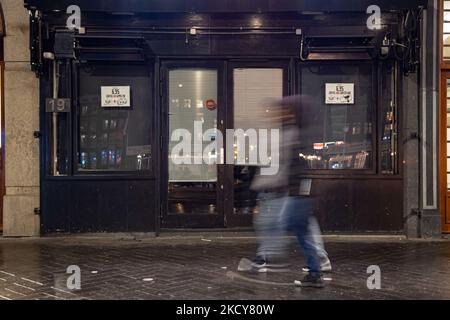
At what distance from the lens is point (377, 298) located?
5441 mm

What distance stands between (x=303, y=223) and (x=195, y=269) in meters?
1.61

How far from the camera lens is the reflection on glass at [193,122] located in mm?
9109

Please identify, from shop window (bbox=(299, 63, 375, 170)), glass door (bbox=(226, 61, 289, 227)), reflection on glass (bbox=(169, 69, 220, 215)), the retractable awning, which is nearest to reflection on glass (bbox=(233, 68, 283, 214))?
glass door (bbox=(226, 61, 289, 227))

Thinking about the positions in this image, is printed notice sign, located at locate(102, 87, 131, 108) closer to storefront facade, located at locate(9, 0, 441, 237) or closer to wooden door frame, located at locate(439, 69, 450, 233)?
storefront facade, located at locate(9, 0, 441, 237)

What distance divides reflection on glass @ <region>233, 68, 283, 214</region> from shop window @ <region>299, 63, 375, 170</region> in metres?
0.52

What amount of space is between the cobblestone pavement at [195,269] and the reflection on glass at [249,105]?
2.19ft

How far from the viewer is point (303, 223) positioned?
5.86 m

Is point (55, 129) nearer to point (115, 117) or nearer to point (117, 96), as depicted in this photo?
point (115, 117)

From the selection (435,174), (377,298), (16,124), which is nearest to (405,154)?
(435,174)

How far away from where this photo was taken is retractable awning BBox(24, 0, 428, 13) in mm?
8711

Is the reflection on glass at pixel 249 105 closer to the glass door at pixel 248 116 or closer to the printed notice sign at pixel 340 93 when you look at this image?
the glass door at pixel 248 116

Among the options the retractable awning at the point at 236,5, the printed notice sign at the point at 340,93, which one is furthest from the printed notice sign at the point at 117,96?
the printed notice sign at the point at 340,93

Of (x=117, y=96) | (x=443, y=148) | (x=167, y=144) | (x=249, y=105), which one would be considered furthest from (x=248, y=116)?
(x=443, y=148)

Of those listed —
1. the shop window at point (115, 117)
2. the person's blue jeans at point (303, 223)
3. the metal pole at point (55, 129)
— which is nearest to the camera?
the person's blue jeans at point (303, 223)
